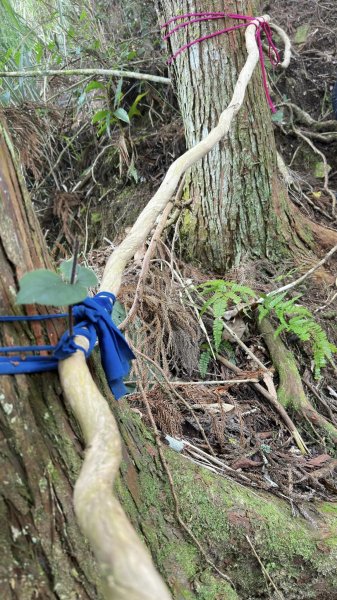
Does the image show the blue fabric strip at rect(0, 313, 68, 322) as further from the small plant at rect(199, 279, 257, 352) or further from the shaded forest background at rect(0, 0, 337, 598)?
the small plant at rect(199, 279, 257, 352)

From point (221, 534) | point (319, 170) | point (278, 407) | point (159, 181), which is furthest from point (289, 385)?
point (319, 170)

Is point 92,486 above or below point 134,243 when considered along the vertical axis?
below

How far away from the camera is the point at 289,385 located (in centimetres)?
243

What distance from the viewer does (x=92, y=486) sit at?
2.39 feet

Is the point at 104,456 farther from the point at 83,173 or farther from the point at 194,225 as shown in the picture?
the point at 83,173

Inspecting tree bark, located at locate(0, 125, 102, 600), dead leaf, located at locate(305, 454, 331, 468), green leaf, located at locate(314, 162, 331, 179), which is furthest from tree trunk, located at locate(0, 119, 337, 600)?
green leaf, located at locate(314, 162, 331, 179)

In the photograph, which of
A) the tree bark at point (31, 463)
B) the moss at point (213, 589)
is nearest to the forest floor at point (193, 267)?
the moss at point (213, 589)

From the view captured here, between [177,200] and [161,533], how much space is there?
2.21m

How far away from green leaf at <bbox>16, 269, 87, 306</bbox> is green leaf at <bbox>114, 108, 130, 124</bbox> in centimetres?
301

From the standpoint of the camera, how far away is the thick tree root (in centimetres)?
231

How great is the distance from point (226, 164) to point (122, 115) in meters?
1.16

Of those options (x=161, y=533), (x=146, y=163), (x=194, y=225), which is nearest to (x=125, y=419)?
(x=161, y=533)

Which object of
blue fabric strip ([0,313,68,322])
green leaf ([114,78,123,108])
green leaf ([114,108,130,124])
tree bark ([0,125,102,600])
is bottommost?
tree bark ([0,125,102,600])

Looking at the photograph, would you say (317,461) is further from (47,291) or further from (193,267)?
(47,291)
